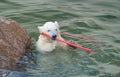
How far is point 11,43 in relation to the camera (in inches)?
303

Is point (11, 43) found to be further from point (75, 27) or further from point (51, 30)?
point (75, 27)

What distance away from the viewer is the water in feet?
25.0

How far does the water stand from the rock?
0.25 metres

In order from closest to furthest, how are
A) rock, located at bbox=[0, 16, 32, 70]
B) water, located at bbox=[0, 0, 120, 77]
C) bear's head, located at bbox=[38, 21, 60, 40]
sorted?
1. rock, located at bbox=[0, 16, 32, 70]
2. water, located at bbox=[0, 0, 120, 77]
3. bear's head, located at bbox=[38, 21, 60, 40]

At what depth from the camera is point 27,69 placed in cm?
755

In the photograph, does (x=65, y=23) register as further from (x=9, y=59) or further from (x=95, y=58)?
(x=9, y=59)

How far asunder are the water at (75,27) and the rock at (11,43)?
0.25m

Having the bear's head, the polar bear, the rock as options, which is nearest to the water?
the polar bear

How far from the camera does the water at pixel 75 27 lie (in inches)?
300

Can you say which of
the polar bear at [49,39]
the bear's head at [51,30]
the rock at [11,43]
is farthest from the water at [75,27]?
the bear's head at [51,30]

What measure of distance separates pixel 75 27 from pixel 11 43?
2.57 m

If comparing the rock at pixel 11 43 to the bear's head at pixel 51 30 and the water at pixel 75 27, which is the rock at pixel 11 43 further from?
the bear's head at pixel 51 30

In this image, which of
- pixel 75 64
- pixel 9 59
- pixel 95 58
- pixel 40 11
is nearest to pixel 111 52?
pixel 95 58

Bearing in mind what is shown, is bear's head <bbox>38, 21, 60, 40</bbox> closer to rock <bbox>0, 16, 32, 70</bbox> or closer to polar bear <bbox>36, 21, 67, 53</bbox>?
polar bear <bbox>36, 21, 67, 53</bbox>
